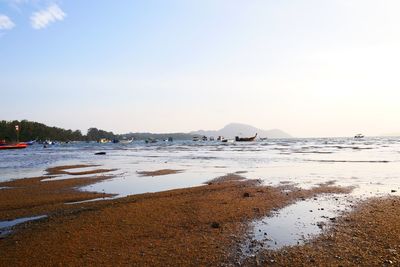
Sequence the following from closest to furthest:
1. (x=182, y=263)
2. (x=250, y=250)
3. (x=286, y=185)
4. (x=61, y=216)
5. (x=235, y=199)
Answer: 1. (x=182, y=263)
2. (x=250, y=250)
3. (x=61, y=216)
4. (x=235, y=199)
5. (x=286, y=185)

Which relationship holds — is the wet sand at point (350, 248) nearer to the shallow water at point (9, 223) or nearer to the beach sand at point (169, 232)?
the beach sand at point (169, 232)

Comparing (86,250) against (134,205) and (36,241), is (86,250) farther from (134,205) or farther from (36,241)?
(134,205)

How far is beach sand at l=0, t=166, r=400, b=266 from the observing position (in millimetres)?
9633

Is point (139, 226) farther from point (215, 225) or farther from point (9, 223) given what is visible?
point (9, 223)

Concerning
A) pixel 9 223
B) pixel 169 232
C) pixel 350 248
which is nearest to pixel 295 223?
pixel 350 248

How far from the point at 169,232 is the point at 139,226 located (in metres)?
1.41

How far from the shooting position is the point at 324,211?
15352mm

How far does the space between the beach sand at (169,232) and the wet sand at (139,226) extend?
3 cm

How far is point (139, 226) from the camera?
42.8 feet

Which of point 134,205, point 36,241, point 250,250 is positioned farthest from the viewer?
point 134,205

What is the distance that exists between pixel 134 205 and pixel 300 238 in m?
8.01

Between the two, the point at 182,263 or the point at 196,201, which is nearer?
the point at 182,263

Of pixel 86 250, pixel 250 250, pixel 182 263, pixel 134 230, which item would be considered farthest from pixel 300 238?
pixel 86 250

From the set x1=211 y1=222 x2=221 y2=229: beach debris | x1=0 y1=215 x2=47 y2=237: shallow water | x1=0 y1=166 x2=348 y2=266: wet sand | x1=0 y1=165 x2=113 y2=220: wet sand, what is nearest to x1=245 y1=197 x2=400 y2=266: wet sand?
x1=0 y1=166 x2=348 y2=266: wet sand
